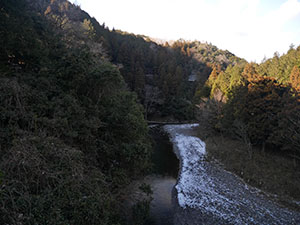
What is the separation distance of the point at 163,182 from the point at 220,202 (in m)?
3.55

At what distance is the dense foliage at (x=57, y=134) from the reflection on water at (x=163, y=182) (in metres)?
2.22

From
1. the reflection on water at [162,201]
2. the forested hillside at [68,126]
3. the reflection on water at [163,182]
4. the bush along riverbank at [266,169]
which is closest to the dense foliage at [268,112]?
the forested hillside at [68,126]

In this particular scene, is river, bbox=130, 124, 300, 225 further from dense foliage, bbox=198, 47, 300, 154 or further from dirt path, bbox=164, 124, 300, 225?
dense foliage, bbox=198, 47, 300, 154

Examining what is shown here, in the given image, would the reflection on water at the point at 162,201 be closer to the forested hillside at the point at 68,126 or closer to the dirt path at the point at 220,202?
the dirt path at the point at 220,202

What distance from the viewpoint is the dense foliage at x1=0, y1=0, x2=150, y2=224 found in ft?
11.5

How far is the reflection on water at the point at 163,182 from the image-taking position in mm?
7824

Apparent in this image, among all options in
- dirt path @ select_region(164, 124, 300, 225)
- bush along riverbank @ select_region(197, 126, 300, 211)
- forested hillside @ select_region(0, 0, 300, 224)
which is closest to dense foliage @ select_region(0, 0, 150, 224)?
forested hillside @ select_region(0, 0, 300, 224)

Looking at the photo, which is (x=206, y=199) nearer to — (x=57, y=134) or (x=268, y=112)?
(x=57, y=134)

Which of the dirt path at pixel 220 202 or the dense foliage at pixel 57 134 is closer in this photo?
the dense foliage at pixel 57 134

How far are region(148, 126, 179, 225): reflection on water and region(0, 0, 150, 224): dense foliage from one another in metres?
2.22

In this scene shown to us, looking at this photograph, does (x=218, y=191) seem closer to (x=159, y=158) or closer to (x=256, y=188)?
(x=256, y=188)

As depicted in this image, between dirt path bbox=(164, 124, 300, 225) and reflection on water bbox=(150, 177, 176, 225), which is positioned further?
reflection on water bbox=(150, 177, 176, 225)

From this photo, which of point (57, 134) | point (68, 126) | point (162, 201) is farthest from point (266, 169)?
point (57, 134)

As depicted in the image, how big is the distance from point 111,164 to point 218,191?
594 centimetres
